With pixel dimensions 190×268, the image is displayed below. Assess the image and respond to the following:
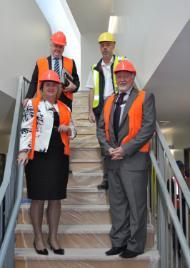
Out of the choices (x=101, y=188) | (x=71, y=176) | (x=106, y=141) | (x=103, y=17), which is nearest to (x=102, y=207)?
(x=101, y=188)

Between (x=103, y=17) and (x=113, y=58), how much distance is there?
19.6 ft

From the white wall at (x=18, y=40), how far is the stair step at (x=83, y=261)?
189 centimetres

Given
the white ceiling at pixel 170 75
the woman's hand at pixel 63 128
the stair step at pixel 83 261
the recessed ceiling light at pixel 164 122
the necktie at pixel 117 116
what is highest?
the white ceiling at pixel 170 75

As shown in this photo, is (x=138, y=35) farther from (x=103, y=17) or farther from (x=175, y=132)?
(x=103, y=17)

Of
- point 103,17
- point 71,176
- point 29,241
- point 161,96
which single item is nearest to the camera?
point 29,241

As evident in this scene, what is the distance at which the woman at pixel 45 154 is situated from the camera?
8.86 ft

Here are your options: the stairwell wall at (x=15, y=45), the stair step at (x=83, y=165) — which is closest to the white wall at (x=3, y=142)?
the stairwell wall at (x=15, y=45)

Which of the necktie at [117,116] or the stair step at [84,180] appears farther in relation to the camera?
the stair step at [84,180]

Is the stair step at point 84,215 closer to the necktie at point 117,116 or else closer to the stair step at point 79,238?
the stair step at point 79,238

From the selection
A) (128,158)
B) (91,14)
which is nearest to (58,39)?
(128,158)

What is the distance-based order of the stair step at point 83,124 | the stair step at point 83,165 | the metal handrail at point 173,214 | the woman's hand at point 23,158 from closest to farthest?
the metal handrail at point 173,214 → the woman's hand at point 23,158 → the stair step at point 83,165 → the stair step at point 83,124

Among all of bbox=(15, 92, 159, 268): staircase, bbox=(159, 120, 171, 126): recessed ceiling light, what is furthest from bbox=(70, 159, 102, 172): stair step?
bbox=(159, 120, 171, 126): recessed ceiling light

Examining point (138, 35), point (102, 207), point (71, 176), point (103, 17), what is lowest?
point (102, 207)

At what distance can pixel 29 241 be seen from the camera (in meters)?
3.04
